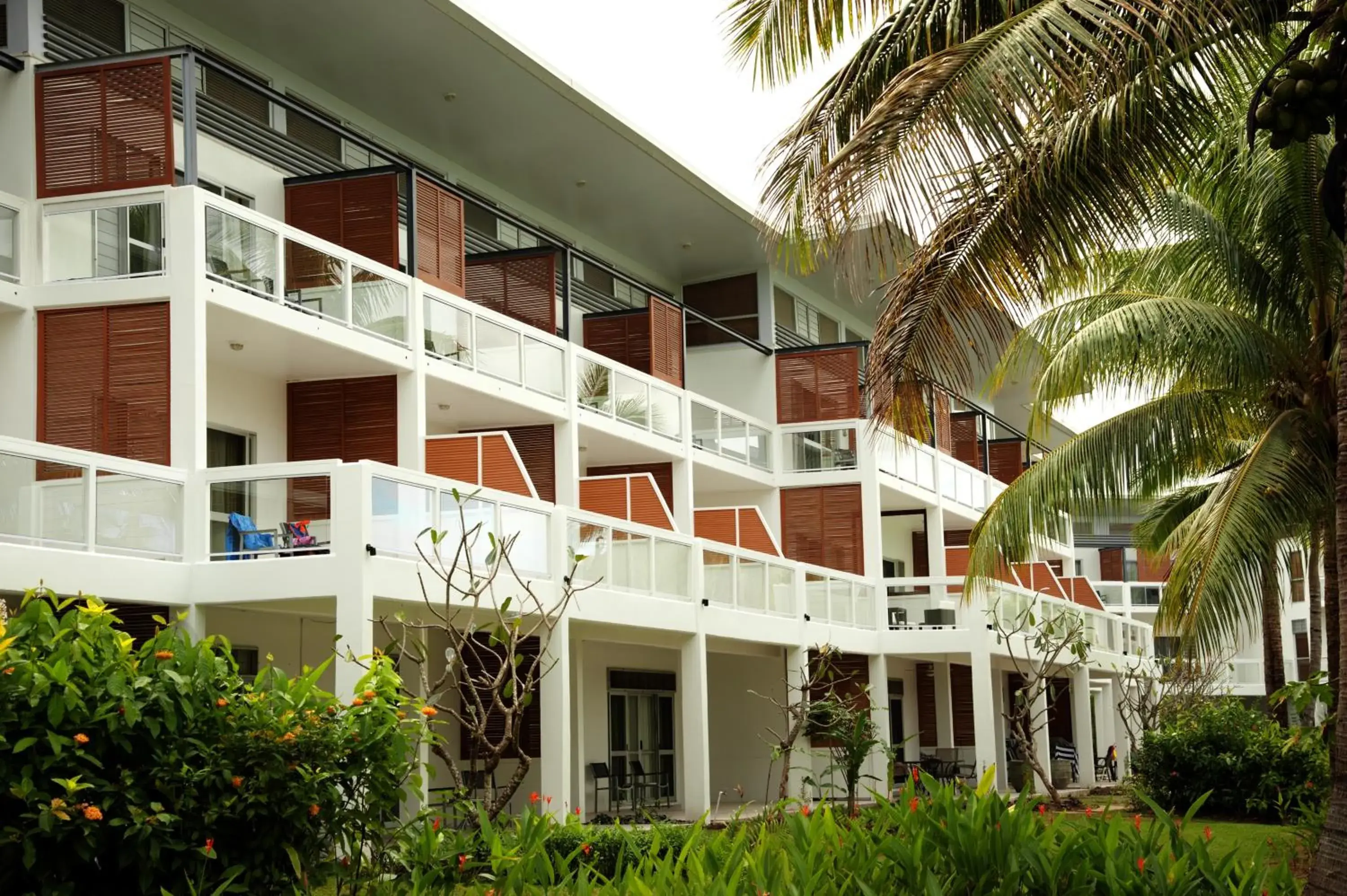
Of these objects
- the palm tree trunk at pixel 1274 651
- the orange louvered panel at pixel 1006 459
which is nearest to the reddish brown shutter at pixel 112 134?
the palm tree trunk at pixel 1274 651

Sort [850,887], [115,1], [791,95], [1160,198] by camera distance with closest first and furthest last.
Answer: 1. [850,887]
2. [1160,198]
3. [791,95]
4. [115,1]

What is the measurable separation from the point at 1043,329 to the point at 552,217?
1498 centimetres

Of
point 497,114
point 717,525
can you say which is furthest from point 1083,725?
point 497,114

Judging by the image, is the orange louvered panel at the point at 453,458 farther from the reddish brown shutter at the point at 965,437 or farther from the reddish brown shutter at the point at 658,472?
the reddish brown shutter at the point at 965,437

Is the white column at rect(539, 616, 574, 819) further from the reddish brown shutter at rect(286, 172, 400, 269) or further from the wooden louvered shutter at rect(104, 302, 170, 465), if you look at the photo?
the reddish brown shutter at rect(286, 172, 400, 269)

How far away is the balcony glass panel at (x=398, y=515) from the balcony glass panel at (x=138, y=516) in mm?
2000

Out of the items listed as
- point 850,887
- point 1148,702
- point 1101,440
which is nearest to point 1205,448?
point 1101,440

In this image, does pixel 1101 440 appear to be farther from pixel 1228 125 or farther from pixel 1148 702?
pixel 1148 702

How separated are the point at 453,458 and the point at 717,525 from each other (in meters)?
8.75

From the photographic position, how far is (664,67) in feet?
92.8

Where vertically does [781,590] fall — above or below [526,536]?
below

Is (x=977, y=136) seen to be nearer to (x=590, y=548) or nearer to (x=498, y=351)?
(x=590, y=548)

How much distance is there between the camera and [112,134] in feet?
58.5

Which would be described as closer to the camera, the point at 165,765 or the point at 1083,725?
the point at 165,765
